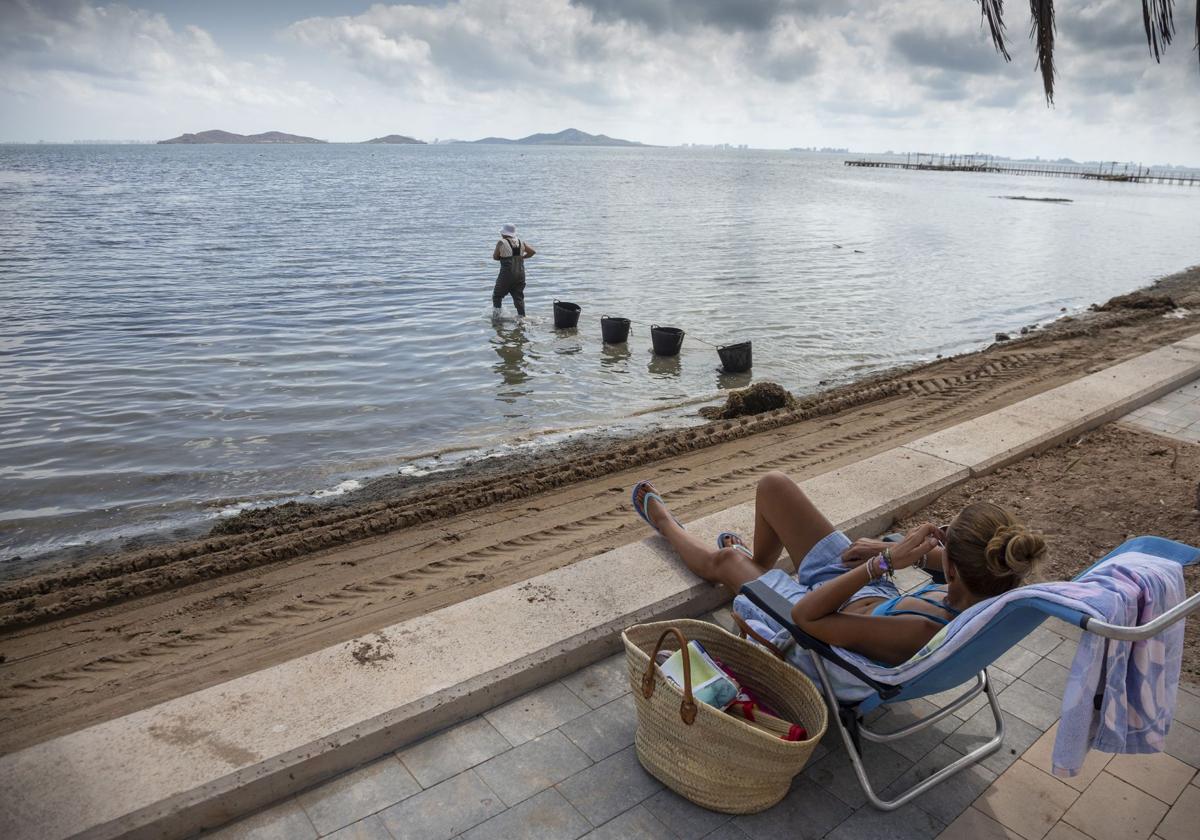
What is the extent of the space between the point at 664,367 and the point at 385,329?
5.36m

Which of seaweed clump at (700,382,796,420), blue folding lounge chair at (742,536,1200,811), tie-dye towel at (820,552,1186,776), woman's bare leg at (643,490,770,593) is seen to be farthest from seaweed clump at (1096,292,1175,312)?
tie-dye towel at (820,552,1186,776)

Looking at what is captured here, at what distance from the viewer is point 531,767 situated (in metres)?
2.96

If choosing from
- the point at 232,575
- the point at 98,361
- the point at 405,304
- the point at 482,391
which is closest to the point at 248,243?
the point at 405,304

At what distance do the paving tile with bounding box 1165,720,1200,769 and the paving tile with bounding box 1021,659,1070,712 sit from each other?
0.41 metres

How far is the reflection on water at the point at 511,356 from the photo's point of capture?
1071 centimetres

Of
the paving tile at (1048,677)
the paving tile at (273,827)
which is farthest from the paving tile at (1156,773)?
the paving tile at (273,827)

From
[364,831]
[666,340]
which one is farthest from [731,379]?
[364,831]

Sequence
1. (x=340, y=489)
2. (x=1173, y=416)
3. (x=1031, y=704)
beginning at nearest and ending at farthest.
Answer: (x=1031, y=704) < (x=340, y=489) < (x=1173, y=416)

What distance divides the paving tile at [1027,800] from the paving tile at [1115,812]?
0.16ft

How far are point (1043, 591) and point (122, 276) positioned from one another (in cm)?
2166

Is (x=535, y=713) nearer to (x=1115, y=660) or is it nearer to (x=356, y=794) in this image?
(x=356, y=794)

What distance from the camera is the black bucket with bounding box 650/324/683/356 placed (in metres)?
12.2

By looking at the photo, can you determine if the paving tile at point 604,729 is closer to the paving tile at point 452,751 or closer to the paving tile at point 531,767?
the paving tile at point 531,767

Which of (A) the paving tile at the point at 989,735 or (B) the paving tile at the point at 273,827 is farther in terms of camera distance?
(A) the paving tile at the point at 989,735
